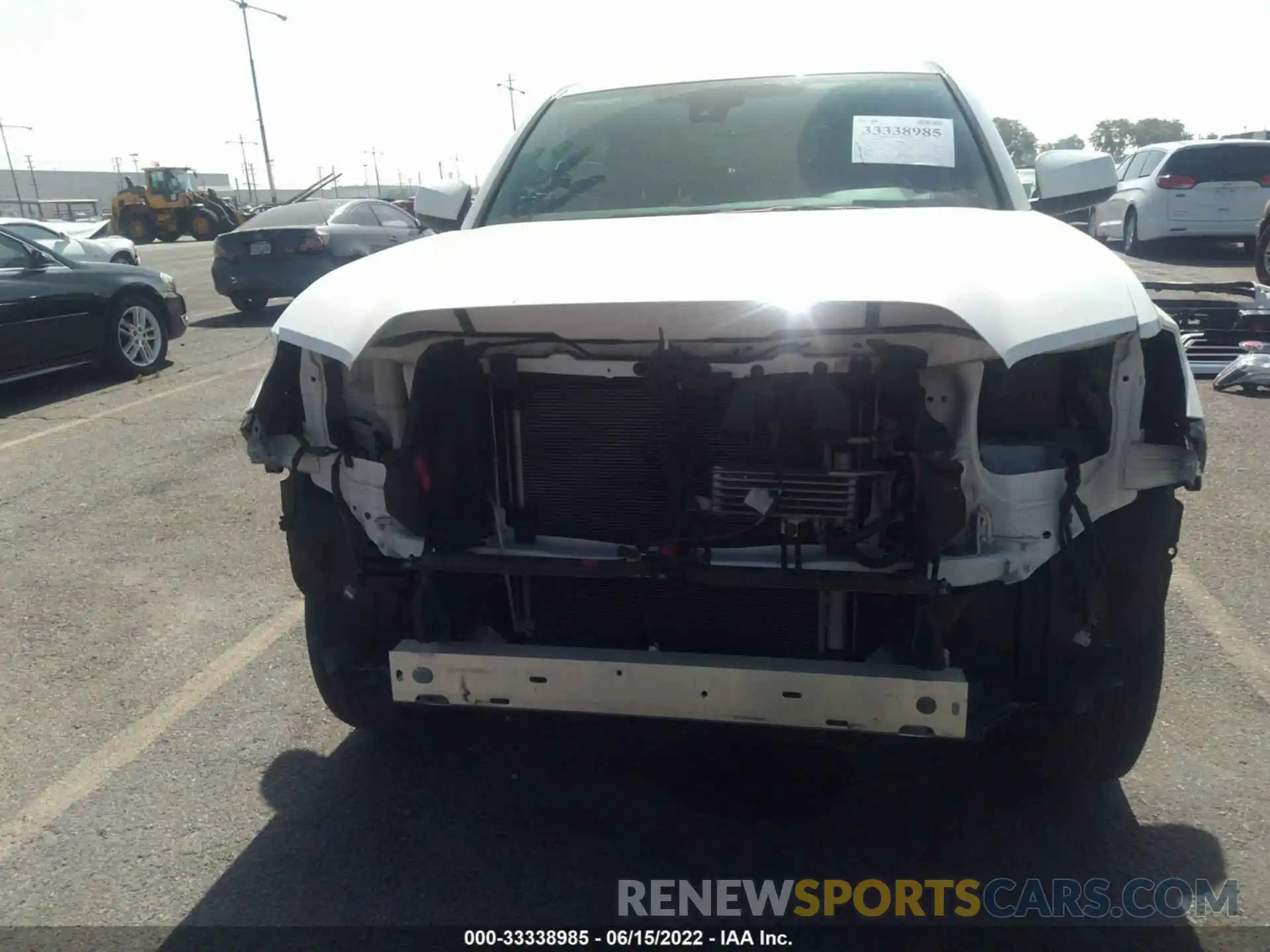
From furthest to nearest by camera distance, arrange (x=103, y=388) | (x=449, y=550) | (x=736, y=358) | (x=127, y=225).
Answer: (x=127, y=225)
(x=103, y=388)
(x=449, y=550)
(x=736, y=358)

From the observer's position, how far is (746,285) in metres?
2.24

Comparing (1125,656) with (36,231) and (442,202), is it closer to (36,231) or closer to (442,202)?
(442,202)

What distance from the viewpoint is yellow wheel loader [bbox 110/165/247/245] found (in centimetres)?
3703

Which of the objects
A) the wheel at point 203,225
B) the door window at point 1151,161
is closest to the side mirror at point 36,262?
the door window at point 1151,161

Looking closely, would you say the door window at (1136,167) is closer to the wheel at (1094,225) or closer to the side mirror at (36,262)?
the wheel at (1094,225)

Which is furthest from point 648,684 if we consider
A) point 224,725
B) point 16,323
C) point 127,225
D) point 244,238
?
point 127,225

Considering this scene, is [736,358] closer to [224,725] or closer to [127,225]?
[224,725]

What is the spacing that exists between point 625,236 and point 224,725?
201 cm

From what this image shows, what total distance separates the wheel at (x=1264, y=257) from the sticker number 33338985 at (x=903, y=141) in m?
10.2

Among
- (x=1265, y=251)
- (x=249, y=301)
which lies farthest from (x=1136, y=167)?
(x=249, y=301)

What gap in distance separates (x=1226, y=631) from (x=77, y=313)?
8741 mm

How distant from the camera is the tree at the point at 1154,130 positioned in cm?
8329

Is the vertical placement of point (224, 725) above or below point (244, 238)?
below

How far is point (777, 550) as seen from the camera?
7.98 feet
